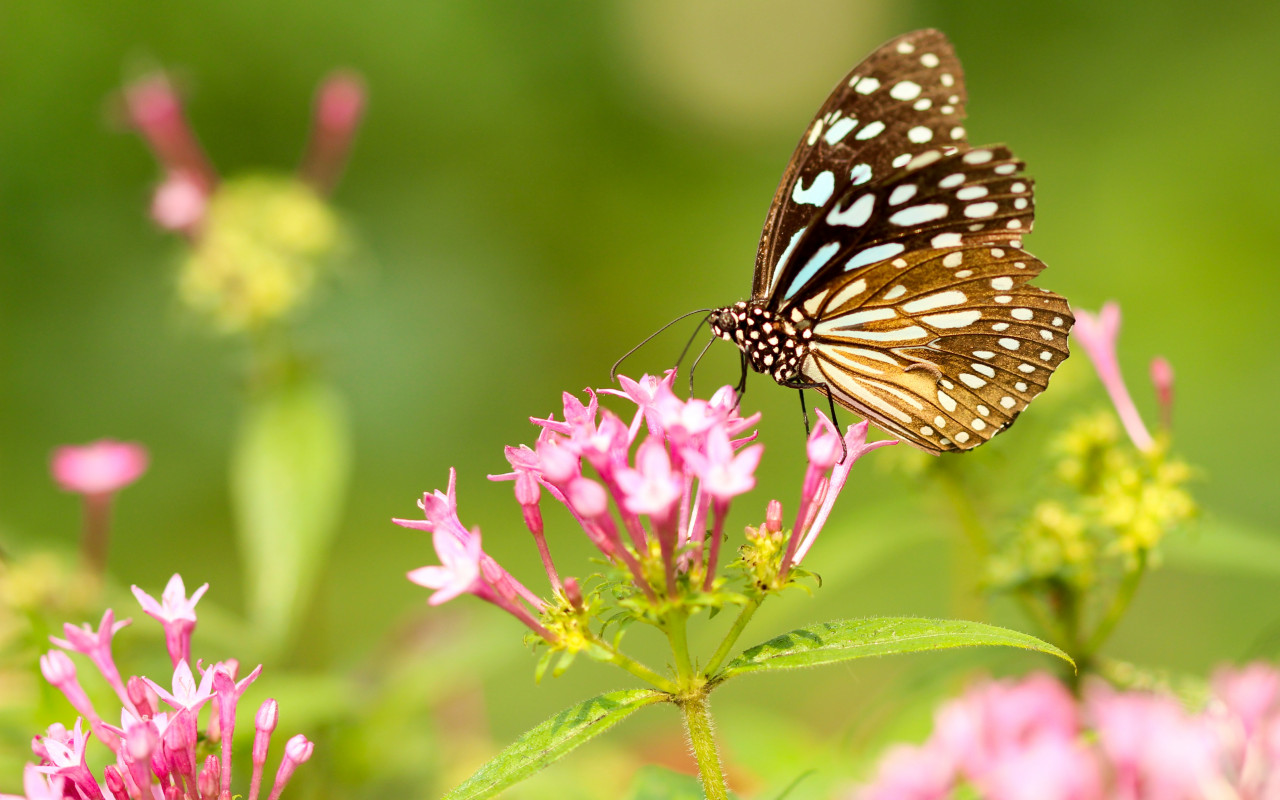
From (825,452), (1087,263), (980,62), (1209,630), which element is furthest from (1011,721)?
(980,62)

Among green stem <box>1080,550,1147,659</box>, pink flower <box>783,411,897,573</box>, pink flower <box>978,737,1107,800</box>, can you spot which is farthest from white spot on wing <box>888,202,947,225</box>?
pink flower <box>978,737,1107,800</box>

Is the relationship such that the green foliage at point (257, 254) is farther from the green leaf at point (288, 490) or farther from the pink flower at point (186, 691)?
the pink flower at point (186, 691)

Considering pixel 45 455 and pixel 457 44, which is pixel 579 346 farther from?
pixel 45 455

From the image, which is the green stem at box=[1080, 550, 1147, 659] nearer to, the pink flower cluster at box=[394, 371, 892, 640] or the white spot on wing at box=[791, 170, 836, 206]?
the pink flower cluster at box=[394, 371, 892, 640]

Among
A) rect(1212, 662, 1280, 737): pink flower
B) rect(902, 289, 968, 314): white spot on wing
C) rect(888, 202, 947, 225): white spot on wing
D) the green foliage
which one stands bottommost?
rect(1212, 662, 1280, 737): pink flower

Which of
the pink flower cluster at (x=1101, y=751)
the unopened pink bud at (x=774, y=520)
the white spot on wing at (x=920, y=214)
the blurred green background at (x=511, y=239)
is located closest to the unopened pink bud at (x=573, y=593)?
the unopened pink bud at (x=774, y=520)

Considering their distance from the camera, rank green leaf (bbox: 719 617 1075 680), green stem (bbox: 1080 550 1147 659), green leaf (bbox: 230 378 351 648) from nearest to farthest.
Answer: green leaf (bbox: 719 617 1075 680) < green stem (bbox: 1080 550 1147 659) < green leaf (bbox: 230 378 351 648)
